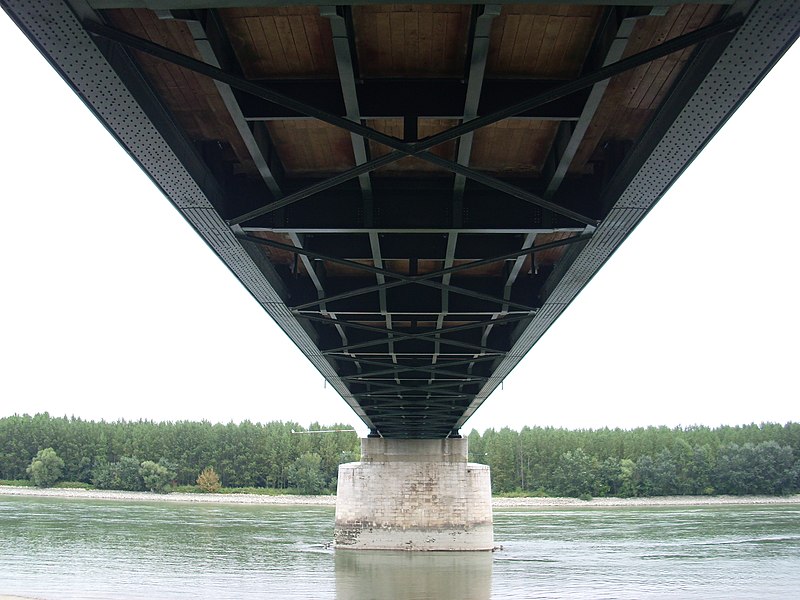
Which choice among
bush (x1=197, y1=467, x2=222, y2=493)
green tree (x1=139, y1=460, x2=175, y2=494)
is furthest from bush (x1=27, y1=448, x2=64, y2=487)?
bush (x1=197, y1=467, x2=222, y2=493)

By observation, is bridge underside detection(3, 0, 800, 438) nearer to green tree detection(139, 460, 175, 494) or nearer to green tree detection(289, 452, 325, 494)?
green tree detection(289, 452, 325, 494)

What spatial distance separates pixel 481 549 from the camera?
3894cm

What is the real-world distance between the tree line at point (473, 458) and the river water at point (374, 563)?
4809 cm

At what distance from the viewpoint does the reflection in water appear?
27391 millimetres

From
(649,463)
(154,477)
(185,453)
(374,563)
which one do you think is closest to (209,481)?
Answer: (154,477)

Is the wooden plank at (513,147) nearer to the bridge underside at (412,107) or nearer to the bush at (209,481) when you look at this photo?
the bridge underside at (412,107)

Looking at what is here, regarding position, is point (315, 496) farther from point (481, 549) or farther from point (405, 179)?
point (405, 179)

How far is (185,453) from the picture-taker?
388 ft

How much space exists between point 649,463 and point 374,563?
3224 inches

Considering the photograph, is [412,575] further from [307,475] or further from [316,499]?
[307,475]

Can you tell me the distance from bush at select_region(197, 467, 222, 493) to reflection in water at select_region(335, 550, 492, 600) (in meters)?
77.7

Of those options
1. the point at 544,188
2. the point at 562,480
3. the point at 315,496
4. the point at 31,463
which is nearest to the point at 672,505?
the point at 562,480

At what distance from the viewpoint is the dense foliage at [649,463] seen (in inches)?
4173

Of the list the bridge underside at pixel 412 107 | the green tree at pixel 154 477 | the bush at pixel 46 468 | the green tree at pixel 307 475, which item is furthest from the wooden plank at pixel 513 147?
the bush at pixel 46 468
